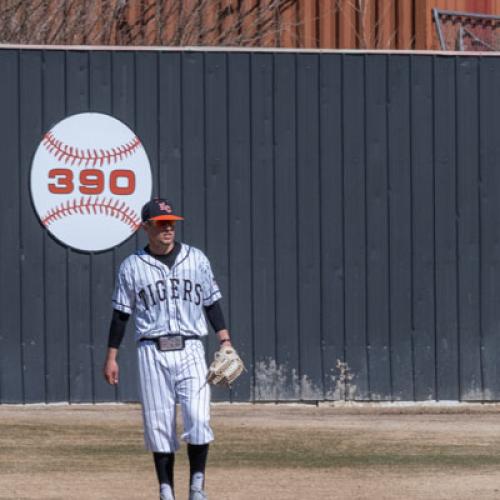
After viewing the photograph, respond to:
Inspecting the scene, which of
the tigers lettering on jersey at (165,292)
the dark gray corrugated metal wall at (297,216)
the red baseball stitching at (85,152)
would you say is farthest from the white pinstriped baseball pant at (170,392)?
the red baseball stitching at (85,152)

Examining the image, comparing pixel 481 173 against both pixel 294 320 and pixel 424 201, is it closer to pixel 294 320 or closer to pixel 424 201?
pixel 424 201

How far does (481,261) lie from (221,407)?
3.03m

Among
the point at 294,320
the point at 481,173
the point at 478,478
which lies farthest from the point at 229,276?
the point at 478,478

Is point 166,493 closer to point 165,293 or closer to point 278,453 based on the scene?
point 165,293

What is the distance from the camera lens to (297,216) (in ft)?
48.8

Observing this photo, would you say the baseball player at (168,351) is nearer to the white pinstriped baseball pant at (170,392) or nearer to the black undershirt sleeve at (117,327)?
Answer: the white pinstriped baseball pant at (170,392)

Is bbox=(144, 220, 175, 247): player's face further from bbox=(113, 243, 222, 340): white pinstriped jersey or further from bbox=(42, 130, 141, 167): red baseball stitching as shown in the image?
bbox=(42, 130, 141, 167): red baseball stitching

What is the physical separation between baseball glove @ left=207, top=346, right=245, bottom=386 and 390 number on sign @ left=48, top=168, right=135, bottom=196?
5.44 meters

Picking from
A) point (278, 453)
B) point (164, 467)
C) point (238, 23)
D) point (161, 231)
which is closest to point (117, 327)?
point (161, 231)

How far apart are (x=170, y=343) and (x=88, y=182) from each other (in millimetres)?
5725

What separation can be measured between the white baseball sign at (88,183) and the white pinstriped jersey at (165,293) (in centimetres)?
529

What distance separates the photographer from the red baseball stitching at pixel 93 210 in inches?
574

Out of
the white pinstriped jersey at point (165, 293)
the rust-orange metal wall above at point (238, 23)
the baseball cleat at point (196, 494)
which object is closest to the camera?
the baseball cleat at point (196, 494)

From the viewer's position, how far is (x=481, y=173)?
593 inches
